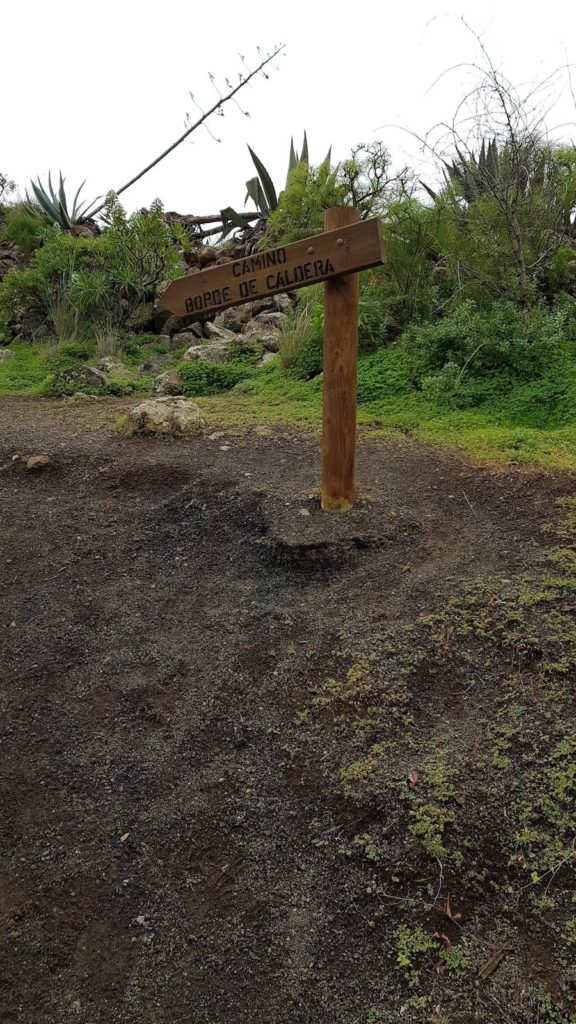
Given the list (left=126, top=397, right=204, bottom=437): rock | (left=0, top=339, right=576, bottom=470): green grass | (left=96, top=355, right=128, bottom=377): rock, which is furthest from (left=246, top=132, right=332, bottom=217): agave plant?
(left=126, top=397, right=204, bottom=437): rock

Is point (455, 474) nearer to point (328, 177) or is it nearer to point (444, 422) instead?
point (444, 422)

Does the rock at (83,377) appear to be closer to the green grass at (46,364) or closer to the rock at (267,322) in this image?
the green grass at (46,364)

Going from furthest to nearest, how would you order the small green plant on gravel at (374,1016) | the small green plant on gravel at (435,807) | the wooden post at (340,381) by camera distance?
the wooden post at (340,381) < the small green plant on gravel at (435,807) < the small green plant on gravel at (374,1016)

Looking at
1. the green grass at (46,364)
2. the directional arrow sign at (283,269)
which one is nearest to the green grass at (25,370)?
the green grass at (46,364)

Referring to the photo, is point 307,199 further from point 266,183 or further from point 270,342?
point 266,183

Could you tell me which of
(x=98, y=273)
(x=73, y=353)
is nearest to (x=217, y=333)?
(x=98, y=273)

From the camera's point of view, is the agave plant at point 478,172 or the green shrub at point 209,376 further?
the green shrub at point 209,376

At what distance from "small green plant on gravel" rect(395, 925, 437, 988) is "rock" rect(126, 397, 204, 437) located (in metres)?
3.77

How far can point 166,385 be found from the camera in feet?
21.0

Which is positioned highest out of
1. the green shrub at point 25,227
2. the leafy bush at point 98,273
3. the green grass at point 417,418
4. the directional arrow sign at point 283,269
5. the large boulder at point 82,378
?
the green shrub at point 25,227

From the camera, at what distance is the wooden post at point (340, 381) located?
298cm

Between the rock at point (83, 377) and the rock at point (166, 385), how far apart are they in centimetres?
58

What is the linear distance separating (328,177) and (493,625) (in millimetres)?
6696

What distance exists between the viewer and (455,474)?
3781 mm
